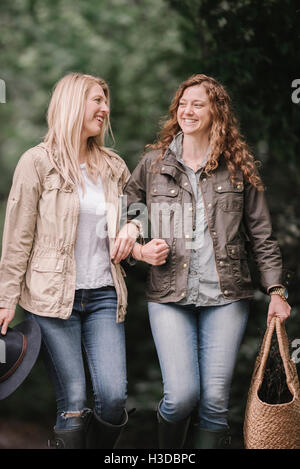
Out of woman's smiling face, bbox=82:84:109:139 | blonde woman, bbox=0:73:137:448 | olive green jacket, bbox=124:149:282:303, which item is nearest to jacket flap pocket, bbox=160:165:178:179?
olive green jacket, bbox=124:149:282:303

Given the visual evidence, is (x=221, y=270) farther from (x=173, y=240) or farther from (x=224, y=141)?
(x=224, y=141)

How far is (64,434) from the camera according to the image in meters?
2.90

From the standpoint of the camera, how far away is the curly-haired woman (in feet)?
9.59

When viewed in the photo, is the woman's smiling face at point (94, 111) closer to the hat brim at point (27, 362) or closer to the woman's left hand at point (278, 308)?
the hat brim at point (27, 362)

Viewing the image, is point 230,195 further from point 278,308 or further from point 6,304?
point 6,304

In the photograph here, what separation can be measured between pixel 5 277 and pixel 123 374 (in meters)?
0.76

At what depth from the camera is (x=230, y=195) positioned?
3.00 metres

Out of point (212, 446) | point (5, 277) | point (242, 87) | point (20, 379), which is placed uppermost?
point (242, 87)

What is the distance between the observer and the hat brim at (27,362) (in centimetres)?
289

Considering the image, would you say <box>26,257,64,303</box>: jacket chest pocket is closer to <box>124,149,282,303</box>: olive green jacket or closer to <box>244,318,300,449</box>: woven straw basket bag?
<box>124,149,282,303</box>: olive green jacket

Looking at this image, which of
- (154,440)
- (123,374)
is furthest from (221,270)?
(154,440)

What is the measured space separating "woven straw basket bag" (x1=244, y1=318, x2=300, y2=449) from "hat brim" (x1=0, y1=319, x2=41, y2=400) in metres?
1.11

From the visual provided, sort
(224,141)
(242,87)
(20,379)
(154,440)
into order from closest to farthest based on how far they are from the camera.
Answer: (20,379) → (224,141) → (242,87) → (154,440)

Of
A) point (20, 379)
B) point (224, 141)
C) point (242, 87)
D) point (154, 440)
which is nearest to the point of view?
point (20, 379)
